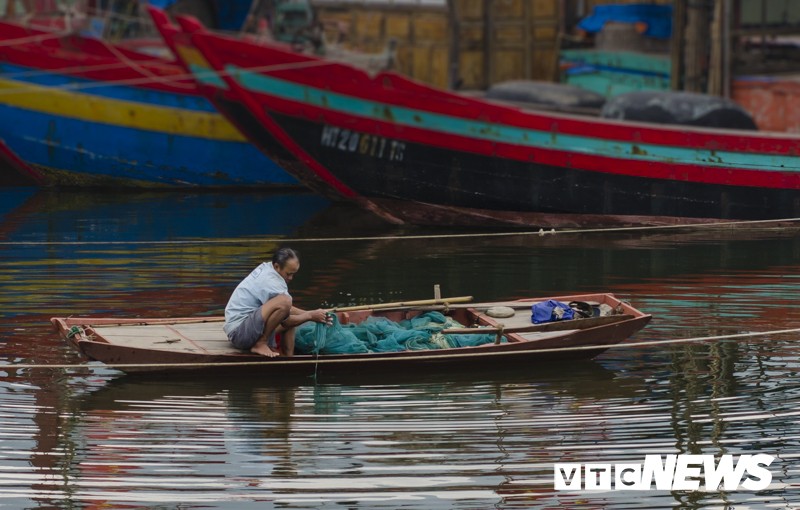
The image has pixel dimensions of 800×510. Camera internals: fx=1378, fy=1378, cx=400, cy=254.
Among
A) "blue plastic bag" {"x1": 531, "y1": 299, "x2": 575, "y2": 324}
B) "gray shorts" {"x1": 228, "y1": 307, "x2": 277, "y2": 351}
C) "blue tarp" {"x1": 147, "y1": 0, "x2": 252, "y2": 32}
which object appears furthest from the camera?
"blue tarp" {"x1": 147, "y1": 0, "x2": 252, "y2": 32}

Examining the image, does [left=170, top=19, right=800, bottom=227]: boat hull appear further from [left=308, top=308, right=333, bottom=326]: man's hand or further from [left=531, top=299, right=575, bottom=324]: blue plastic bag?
[left=308, top=308, right=333, bottom=326]: man's hand

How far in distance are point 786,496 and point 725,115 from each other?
9.75 meters

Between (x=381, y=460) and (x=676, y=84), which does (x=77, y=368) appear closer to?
(x=381, y=460)

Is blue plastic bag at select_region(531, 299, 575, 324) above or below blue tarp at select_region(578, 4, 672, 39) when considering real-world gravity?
below

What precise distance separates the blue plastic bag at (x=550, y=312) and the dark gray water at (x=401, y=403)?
1.25 ft

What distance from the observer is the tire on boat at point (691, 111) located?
16734 mm

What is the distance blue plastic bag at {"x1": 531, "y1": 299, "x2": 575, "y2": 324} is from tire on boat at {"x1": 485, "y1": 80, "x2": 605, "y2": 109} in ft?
27.1

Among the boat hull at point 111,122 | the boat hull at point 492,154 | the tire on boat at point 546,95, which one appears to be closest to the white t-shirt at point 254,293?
the boat hull at point 492,154

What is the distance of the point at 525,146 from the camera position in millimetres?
16891

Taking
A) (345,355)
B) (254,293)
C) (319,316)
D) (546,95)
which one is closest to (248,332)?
(254,293)

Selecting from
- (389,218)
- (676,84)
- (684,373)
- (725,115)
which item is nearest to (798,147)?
(725,115)

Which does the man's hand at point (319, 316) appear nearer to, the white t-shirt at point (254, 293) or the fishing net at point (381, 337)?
the fishing net at point (381, 337)

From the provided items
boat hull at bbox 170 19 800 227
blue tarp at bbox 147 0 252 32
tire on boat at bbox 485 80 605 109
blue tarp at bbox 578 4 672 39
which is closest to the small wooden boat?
boat hull at bbox 170 19 800 227

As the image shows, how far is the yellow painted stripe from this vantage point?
20812 mm
